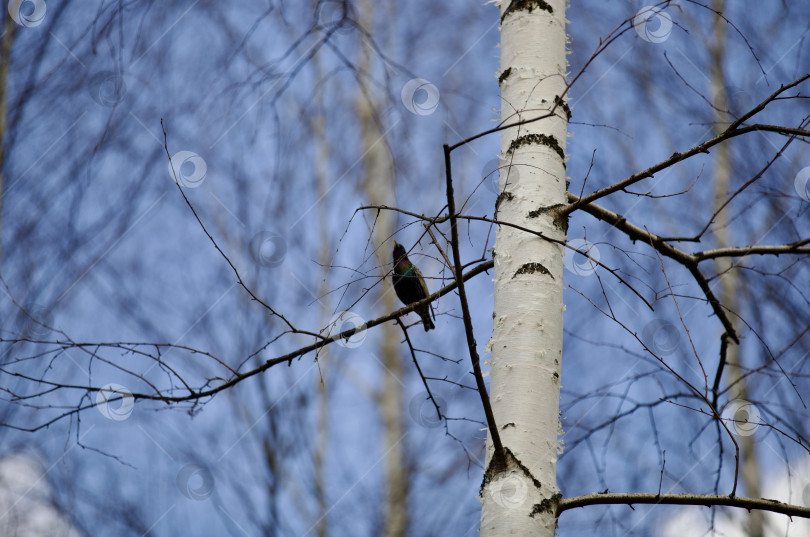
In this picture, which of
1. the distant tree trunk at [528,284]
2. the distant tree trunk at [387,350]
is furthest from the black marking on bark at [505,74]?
the distant tree trunk at [387,350]

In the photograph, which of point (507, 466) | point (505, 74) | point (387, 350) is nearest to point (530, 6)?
point (505, 74)

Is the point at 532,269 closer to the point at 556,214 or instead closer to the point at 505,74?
the point at 556,214

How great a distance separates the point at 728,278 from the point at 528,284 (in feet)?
8.42

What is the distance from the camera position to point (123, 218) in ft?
11.8

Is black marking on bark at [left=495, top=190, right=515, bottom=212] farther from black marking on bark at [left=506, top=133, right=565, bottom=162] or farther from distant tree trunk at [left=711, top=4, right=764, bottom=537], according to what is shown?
distant tree trunk at [left=711, top=4, right=764, bottom=537]

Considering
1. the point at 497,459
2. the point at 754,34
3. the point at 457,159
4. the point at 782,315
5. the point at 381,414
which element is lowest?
the point at 497,459

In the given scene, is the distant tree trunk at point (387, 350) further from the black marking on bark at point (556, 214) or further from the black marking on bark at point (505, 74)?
the black marking on bark at point (556, 214)

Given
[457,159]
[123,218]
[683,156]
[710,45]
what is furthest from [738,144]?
[123,218]

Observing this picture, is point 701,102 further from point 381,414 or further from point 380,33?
point 381,414

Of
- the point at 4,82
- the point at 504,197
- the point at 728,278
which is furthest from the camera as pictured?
the point at 728,278

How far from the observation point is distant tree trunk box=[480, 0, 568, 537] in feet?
5.28

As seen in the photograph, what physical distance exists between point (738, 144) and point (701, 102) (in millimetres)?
376

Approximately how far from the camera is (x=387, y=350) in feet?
14.2

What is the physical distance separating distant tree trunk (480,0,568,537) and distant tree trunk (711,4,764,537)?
1.52m
